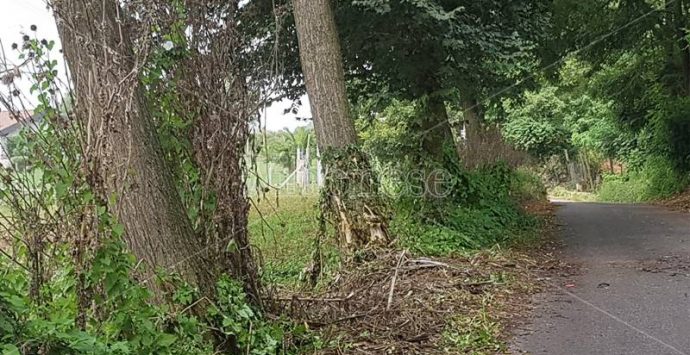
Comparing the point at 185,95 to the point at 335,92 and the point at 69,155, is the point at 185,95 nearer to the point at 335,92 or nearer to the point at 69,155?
the point at 69,155

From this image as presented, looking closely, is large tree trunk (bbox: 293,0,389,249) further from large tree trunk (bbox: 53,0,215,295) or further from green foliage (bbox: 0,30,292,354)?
green foliage (bbox: 0,30,292,354)

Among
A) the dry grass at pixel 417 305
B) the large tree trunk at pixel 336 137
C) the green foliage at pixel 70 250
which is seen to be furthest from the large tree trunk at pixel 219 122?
the large tree trunk at pixel 336 137

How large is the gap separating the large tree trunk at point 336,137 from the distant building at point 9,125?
3.77 metres

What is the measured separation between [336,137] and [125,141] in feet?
12.1

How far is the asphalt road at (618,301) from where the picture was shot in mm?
4355

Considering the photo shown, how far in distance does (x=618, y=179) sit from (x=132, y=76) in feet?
90.3

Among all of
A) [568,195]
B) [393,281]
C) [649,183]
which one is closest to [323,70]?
[393,281]

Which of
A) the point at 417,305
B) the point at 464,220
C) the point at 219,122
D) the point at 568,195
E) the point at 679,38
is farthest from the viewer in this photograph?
the point at 568,195

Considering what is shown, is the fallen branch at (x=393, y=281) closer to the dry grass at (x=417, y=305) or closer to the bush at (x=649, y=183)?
the dry grass at (x=417, y=305)

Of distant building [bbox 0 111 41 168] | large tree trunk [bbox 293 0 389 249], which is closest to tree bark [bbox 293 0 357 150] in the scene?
large tree trunk [bbox 293 0 389 249]

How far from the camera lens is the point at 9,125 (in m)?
3.06

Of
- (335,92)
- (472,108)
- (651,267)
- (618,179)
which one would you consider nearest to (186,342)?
(335,92)

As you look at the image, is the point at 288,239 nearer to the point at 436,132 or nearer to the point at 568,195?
the point at 436,132

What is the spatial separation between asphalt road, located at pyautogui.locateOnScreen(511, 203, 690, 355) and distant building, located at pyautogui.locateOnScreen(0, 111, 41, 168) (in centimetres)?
344
